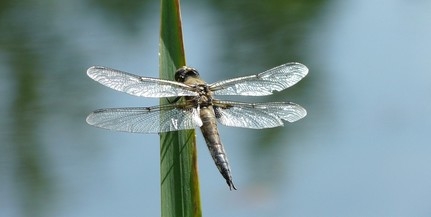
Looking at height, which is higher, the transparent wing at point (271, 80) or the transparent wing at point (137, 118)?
the transparent wing at point (271, 80)

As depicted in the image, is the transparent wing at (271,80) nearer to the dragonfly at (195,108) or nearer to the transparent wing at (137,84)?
the dragonfly at (195,108)

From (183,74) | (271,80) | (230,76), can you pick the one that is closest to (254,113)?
(271,80)

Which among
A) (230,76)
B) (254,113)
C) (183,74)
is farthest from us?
(230,76)

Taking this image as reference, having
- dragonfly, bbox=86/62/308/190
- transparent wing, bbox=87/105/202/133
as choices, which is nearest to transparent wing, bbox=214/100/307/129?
dragonfly, bbox=86/62/308/190

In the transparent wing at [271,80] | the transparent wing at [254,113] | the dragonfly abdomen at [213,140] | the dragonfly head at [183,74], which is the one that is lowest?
the dragonfly abdomen at [213,140]

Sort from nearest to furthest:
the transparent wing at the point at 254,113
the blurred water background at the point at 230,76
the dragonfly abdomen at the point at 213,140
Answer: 1. the dragonfly abdomen at the point at 213,140
2. the transparent wing at the point at 254,113
3. the blurred water background at the point at 230,76

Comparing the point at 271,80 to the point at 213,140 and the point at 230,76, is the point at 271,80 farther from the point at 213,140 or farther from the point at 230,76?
the point at 230,76

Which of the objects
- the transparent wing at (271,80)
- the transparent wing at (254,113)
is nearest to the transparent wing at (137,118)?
the transparent wing at (254,113)
